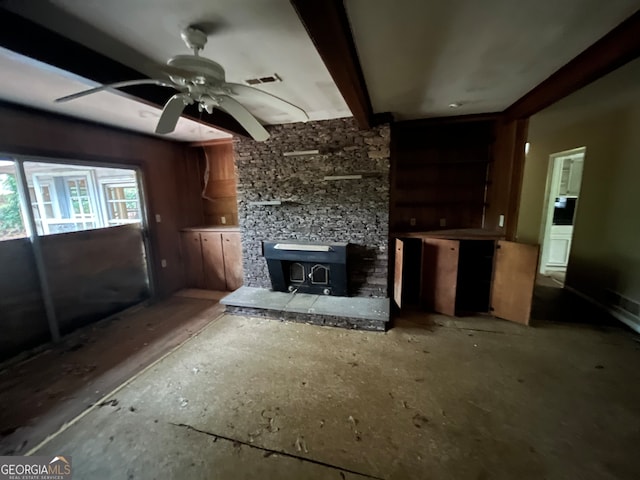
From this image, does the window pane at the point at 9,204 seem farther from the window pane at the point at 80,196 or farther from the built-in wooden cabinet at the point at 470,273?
the built-in wooden cabinet at the point at 470,273

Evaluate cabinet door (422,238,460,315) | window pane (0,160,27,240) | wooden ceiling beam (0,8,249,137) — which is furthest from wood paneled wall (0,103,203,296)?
cabinet door (422,238,460,315)

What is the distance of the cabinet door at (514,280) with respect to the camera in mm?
2980

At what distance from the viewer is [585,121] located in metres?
3.71

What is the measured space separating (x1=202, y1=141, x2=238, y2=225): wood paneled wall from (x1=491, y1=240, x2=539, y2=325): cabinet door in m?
3.94

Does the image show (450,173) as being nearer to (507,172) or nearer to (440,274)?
(507,172)

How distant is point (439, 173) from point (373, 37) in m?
2.60

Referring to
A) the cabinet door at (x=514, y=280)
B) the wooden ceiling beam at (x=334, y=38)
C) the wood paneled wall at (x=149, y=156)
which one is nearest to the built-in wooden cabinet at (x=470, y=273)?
the cabinet door at (x=514, y=280)

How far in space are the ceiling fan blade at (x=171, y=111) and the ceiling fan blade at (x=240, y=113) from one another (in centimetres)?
23

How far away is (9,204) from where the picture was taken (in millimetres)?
2670

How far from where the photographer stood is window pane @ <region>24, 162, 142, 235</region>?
2910 mm

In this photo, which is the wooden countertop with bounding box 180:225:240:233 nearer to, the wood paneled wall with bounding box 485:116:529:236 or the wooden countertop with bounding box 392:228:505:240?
the wooden countertop with bounding box 392:228:505:240

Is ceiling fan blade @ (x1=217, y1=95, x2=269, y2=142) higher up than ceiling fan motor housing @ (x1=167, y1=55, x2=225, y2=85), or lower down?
lower down

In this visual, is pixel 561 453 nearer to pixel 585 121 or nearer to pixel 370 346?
pixel 370 346

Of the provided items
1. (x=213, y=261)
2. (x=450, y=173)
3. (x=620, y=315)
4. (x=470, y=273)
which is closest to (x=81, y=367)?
(x=213, y=261)
